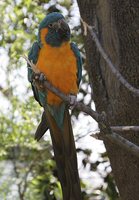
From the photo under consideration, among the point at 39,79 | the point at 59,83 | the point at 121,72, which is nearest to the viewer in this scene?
the point at 39,79

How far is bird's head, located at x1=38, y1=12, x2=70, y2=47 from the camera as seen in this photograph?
1.93 meters

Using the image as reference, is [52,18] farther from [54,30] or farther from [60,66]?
[60,66]

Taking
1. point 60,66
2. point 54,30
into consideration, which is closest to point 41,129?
point 60,66

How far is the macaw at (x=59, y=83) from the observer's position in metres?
1.91

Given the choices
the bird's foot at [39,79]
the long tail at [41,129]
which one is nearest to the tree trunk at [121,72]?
the long tail at [41,129]

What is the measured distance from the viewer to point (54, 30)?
6.46 ft

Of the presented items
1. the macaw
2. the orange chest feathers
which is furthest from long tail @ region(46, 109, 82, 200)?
the orange chest feathers

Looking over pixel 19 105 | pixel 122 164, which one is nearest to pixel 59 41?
pixel 122 164

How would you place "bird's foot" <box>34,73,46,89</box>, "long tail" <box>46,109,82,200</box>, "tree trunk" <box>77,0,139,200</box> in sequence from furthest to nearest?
"tree trunk" <box>77,0,139,200</box> < "long tail" <box>46,109,82,200</box> < "bird's foot" <box>34,73,46,89</box>

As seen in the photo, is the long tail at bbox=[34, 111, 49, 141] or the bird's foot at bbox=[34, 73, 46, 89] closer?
the bird's foot at bbox=[34, 73, 46, 89]

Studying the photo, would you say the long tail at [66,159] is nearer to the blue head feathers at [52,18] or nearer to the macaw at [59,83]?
the macaw at [59,83]

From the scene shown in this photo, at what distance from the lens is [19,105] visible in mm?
2746

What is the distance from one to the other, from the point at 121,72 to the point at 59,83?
34 cm

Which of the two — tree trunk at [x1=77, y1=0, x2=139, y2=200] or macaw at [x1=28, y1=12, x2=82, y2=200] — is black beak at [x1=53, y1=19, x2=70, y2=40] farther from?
tree trunk at [x1=77, y1=0, x2=139, y2=200]
